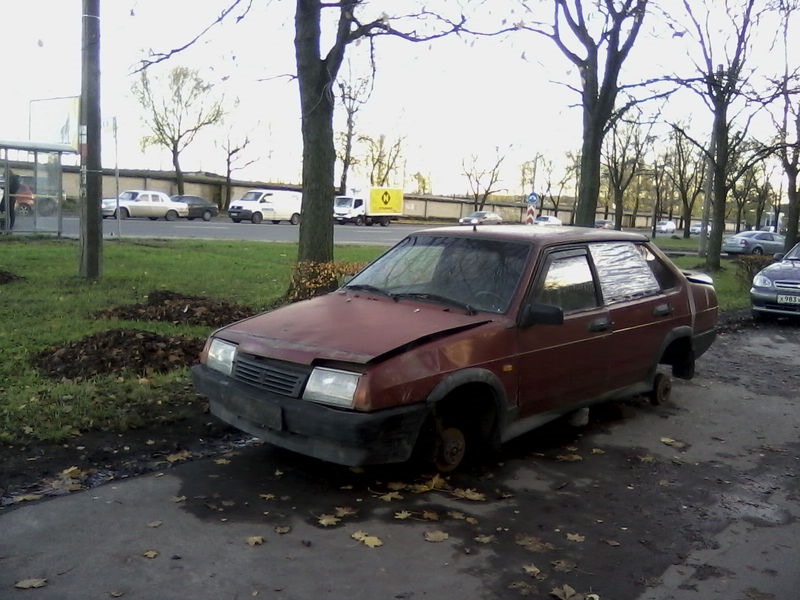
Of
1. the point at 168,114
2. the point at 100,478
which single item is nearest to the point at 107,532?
the point at 100,478

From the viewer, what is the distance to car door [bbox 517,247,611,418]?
532cm

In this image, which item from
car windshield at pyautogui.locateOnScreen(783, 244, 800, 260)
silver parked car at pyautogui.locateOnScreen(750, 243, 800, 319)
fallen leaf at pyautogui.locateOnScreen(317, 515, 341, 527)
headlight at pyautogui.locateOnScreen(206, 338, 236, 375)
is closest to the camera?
fallen leaf at pyautogui.locateOnScreen(317, 515, 341, 527)

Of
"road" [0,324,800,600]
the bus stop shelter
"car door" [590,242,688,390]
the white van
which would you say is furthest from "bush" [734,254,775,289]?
the white van

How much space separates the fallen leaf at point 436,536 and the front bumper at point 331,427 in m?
0.49

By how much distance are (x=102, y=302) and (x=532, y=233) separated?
652 cm

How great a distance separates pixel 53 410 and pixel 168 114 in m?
55.8

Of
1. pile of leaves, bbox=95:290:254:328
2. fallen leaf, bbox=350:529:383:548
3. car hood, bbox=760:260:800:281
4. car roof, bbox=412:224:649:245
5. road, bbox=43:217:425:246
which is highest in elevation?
car roof, bbox=412:224:649:245

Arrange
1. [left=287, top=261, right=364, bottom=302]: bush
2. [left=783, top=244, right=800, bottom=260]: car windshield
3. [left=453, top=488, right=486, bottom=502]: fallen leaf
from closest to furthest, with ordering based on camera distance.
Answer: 1. [left=453, top=488, right=486, bottom=502]: fallen leaf
2. [left=287, top=261, right=364, bottom=302]: bush
3. [left=783, top=244, right=800, bottom=260]: car windshield

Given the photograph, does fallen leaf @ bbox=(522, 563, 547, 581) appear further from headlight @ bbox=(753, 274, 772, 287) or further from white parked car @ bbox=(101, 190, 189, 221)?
white parked car @ bbox=(101, 190, 189, 221)

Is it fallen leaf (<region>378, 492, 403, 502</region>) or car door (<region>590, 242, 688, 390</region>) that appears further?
car door (<region>590, 242, 688, 390</region>)

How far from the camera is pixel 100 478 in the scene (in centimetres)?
491

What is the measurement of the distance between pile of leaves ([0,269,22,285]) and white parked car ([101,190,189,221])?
31200mm

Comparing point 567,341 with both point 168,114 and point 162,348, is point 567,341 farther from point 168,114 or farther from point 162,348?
point 168,114

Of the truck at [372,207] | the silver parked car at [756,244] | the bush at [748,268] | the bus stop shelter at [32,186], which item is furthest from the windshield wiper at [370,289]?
the truck at [372,207]
